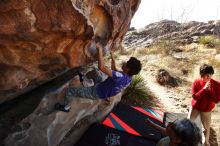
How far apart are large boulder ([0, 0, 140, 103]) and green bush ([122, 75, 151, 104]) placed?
3.17m

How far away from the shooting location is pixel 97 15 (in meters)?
3.96

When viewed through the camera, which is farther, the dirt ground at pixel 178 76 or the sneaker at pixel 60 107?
the dirt ground at pixel 178 76

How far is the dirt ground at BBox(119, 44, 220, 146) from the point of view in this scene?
7.76 metres

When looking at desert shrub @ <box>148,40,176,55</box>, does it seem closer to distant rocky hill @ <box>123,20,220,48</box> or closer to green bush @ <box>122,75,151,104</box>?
distant rocky hill @ <box>123,20,220,48</box>

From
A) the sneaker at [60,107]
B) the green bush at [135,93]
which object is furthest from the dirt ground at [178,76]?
the sneaker at [60,107]

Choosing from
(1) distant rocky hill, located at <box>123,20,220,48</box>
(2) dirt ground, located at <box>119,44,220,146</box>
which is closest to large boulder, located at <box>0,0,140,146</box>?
(2) dirt ground, located at <box>119,44,220,146</box>

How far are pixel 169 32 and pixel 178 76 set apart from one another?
28.0 ft

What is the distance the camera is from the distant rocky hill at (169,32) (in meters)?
16.4

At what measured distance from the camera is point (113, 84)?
165 inches

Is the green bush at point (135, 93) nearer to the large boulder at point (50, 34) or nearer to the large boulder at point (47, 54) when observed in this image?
the large boulder at point (47, 54)

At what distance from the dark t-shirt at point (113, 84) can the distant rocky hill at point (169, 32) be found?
1145cm

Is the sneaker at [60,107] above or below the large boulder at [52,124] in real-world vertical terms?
above

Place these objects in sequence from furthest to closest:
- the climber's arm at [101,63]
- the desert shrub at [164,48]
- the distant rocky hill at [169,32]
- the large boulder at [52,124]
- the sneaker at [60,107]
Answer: the distant rocky hill at [169,32] < the desert shrub at [164,48] < the sneaker at [60,107] < the large boulder at [52,124] < the climber's arm at [101,63]

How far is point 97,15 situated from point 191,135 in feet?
7.10
